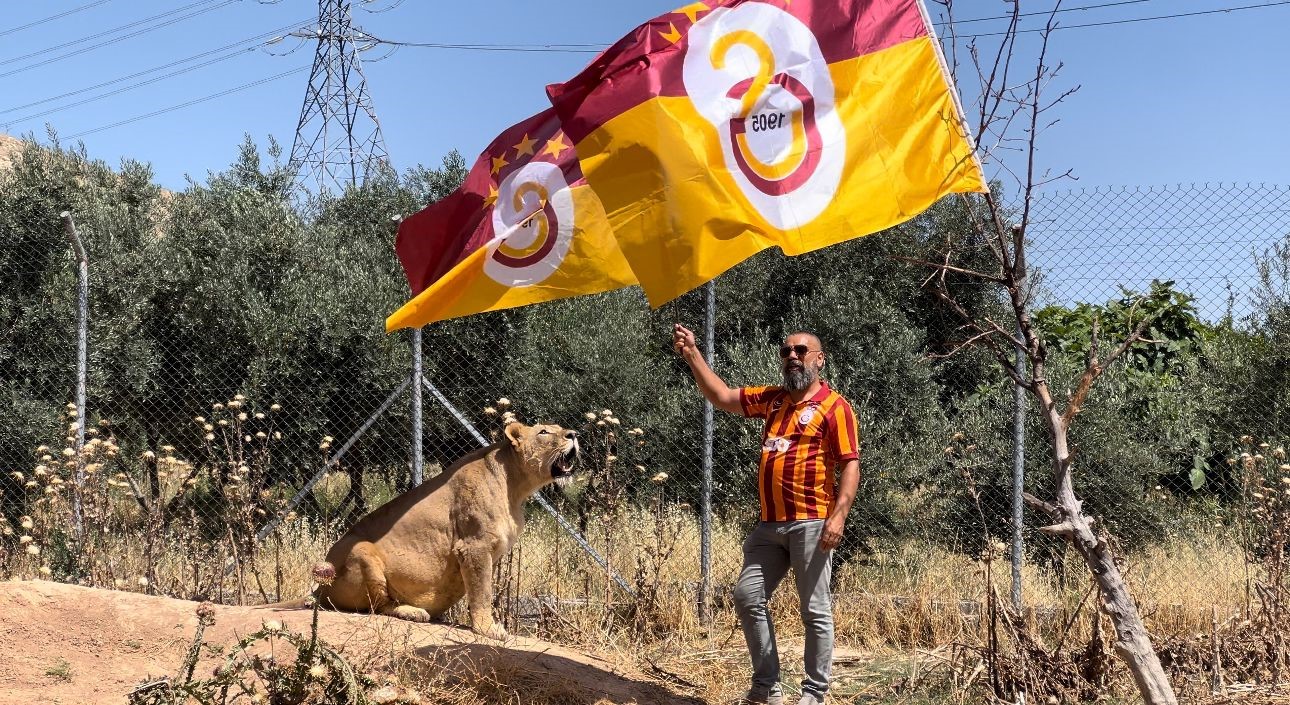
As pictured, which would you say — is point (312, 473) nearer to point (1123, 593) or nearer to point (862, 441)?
point (862, 441)

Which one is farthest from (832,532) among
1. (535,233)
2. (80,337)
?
(80,337)

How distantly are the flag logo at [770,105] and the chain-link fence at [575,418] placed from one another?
4.86 feet

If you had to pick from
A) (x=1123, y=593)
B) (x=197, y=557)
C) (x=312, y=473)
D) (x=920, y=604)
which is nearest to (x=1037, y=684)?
(x=1123, y=593)

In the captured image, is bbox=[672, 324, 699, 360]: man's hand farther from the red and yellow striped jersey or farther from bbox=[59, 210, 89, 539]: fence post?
bbox=[59, 210, 89, 539]: fence post

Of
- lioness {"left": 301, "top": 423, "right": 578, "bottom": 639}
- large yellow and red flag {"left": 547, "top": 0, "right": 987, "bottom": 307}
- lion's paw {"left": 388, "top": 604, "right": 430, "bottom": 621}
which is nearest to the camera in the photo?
large yellow and red flag {"left": 547, "top": 0, "right": 987, "bottom": 307}

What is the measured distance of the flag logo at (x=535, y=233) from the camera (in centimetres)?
752

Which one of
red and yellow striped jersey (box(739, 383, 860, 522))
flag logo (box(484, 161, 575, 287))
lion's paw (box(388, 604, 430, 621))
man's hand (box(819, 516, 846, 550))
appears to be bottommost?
lion's paw (box(388, 604, 430, 621))

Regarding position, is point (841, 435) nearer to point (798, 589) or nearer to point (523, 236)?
point (798, 589)

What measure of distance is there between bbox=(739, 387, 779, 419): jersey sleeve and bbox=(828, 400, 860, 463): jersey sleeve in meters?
0.43

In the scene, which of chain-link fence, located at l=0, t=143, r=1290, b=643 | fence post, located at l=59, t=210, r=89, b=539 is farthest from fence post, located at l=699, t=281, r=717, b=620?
fence post, located at l=59, t=210, r=89, b=539

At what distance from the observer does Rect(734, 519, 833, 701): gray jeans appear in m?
6.00

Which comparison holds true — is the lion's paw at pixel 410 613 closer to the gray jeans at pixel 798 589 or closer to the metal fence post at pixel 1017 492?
the gray jeans at pixel 798 589

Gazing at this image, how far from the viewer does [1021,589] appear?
7.86 metres

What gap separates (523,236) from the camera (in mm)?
7574
